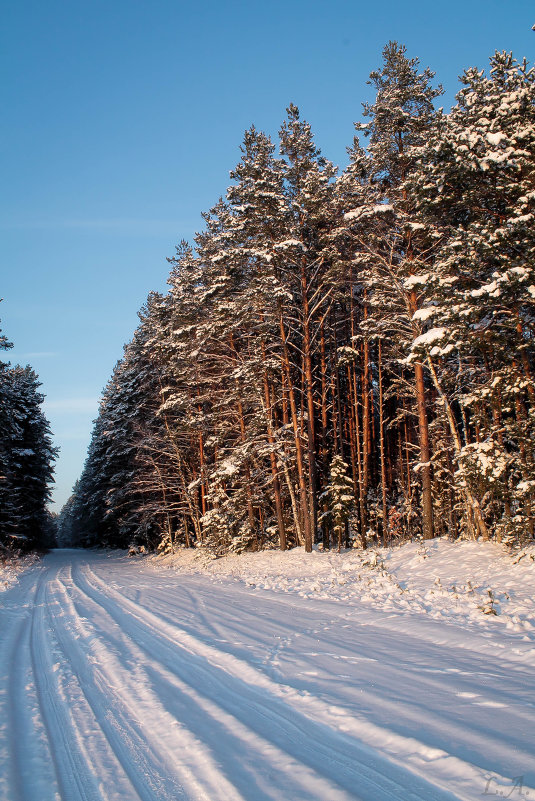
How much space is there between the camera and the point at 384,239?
1554cm

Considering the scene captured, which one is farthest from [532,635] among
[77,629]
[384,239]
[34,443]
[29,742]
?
[34,443]

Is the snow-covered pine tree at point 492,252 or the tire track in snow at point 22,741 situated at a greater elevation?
the snow-covered pine tree at point 492,252

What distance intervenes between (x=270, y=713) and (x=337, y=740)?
2.42ft

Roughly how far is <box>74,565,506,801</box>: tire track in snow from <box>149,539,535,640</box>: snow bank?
352 cm

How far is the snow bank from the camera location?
744 centimetres

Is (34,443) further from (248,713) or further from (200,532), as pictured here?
(248,713)

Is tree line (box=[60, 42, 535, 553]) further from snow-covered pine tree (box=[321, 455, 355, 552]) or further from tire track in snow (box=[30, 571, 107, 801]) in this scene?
tire track in snow (box=[30, 571, 107, 801])

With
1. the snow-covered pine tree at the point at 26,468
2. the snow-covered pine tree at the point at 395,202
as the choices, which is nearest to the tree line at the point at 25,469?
the snow-covered pine tree at the point at 26,468

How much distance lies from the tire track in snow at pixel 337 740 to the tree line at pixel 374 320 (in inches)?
303

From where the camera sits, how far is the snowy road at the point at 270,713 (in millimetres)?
3117

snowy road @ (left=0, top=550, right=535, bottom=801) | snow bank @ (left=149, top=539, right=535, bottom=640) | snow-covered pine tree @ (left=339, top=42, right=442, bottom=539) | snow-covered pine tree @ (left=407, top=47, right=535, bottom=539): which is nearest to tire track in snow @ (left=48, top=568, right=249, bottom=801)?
snowy road @ (left=0, top=550, right=535, bottom=801)

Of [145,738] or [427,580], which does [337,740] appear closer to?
[145,738]

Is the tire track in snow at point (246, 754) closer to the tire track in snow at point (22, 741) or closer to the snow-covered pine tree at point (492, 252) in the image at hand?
the tire track in snow at point (22, 741)

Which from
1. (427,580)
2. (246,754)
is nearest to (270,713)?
(246,754)
